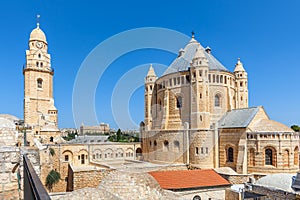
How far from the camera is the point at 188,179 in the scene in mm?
23062

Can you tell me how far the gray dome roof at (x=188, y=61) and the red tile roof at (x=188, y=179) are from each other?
49.1ft

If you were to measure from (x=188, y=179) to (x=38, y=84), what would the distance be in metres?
31.8

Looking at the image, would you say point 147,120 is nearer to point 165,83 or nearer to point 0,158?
point 165,83

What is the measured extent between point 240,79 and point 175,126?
1456 cm

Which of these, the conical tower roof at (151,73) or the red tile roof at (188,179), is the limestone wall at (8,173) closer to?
the red tile roof at (188,179)

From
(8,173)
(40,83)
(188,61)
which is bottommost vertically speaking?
(8,173)

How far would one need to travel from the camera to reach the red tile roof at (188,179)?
21734mm

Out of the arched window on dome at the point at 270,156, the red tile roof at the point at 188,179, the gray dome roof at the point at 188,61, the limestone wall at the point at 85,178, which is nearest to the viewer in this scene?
the red tile roof at the point at 188,179

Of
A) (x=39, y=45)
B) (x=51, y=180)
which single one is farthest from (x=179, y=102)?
(x=39, y=45)

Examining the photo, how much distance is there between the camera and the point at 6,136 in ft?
27.6

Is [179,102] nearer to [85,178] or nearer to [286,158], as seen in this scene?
[286,158]

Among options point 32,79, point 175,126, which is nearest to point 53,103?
point 32,79

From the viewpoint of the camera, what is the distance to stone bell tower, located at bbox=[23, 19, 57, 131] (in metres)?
41.1

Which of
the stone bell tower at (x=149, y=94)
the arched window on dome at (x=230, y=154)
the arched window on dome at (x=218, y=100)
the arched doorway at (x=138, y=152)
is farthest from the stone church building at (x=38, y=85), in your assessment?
the arched window on dome at (x=230, y=154)
